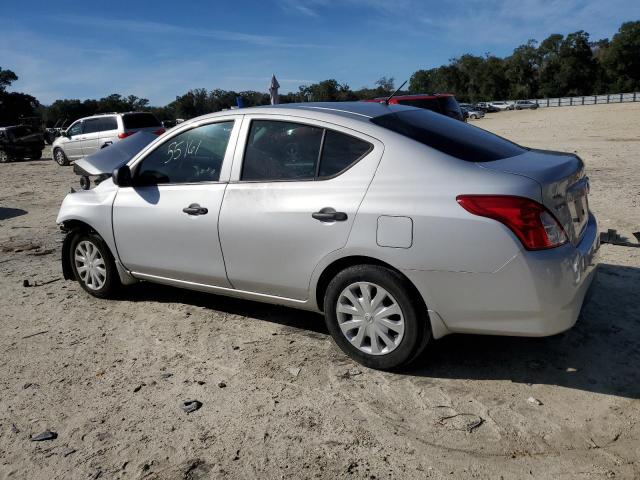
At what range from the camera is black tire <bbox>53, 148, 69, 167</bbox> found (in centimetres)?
2111

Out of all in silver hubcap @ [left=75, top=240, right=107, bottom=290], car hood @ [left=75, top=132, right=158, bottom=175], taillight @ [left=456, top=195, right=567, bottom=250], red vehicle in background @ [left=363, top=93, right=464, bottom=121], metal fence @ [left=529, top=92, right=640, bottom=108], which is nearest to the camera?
taillight @ [left=456, top=195, right=567, bottom=250]

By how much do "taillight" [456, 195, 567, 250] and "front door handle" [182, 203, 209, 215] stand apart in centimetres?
200

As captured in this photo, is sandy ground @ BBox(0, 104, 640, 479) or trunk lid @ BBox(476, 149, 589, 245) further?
trunk lid @ BBox(476, 149, 589, 245)

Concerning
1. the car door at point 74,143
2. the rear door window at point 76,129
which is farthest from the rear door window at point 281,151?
the rear door window at point 76,129

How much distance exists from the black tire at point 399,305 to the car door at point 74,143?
750 inches

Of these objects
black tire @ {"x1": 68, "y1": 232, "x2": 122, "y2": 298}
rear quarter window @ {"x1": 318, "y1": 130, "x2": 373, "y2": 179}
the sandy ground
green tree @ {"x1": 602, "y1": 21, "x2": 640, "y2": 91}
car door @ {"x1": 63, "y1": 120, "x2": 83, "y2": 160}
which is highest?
green tree @ {"x1": 602, "y1": 21, "x2": 640, "y2": 91}

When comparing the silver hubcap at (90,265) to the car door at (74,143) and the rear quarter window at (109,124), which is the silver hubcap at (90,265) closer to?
the rear quarter window at (109,124)

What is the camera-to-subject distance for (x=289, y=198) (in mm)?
3682

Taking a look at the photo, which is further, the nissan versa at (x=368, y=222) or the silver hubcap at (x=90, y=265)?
the silver hubcap at (x=90, y=265)

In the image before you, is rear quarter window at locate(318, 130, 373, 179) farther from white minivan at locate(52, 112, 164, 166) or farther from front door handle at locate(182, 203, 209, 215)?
white minivan at locate(52, 112, 164, 166)

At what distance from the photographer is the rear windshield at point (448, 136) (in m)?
3.42

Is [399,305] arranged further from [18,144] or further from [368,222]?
[18,144]

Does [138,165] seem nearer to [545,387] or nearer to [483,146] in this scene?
[483,146]

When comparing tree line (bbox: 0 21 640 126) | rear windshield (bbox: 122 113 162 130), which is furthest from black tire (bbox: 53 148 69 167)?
tree line (bbox: 0 21 640 126)
